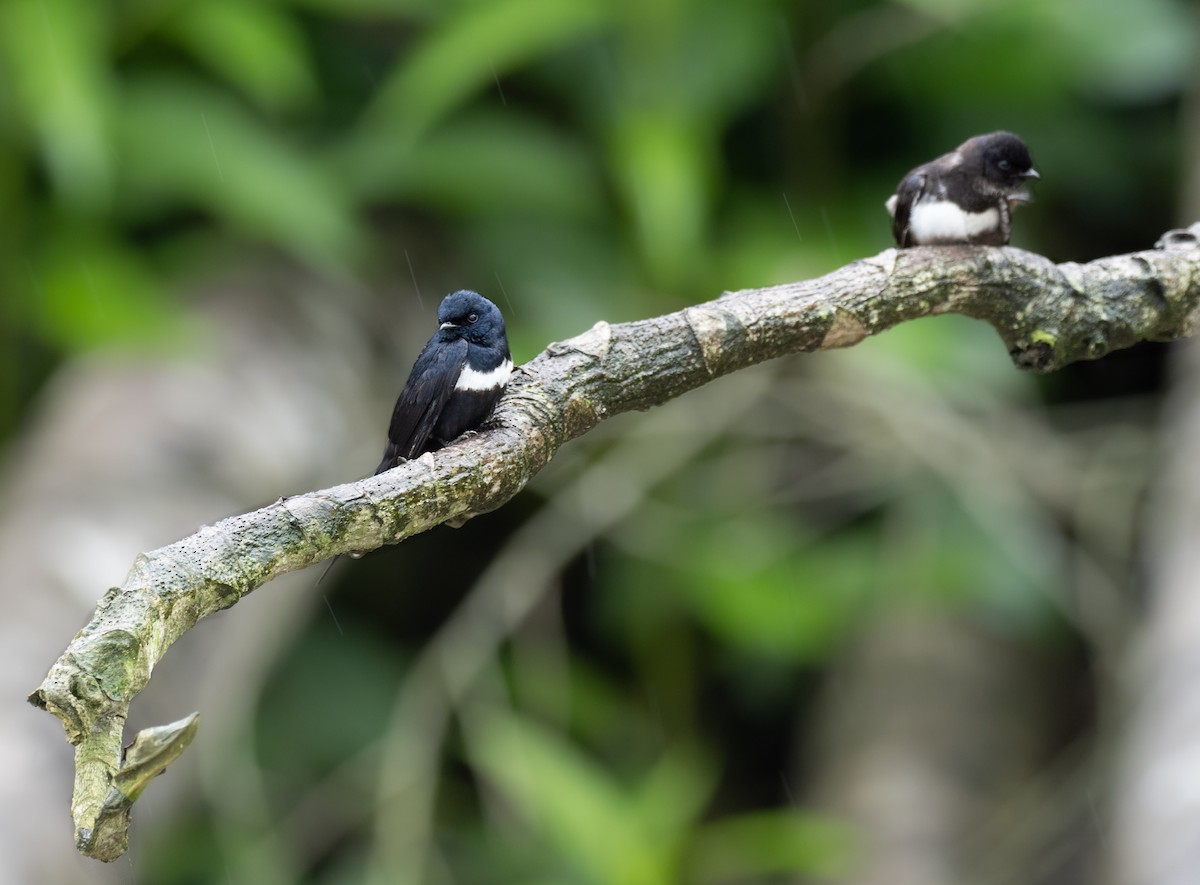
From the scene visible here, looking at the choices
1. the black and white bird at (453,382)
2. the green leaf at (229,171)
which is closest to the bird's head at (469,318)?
the black and white bird at (453,382)

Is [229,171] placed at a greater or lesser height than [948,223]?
greater

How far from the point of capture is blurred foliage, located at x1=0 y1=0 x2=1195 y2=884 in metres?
3.68

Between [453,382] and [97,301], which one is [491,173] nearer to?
[97,301]

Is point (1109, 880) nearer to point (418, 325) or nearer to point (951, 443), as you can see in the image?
point (951, 443)

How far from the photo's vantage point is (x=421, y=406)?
1358mm

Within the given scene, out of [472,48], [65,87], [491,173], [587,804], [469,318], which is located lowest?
[587,804]

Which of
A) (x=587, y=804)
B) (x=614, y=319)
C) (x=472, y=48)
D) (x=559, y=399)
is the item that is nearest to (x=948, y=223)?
(x=559, y=399)

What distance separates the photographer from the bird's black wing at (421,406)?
135 centimetres

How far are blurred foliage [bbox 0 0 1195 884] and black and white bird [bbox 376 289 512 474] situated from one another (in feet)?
6.96

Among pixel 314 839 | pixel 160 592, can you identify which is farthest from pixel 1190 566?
pixel 160 592

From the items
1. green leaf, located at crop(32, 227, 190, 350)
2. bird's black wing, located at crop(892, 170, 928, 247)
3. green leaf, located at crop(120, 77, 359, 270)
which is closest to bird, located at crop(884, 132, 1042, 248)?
bird's black wing, located at crop(892, 170, 928, 247)

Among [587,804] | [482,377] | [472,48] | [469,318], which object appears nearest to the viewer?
[482,377]

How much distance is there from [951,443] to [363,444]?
1773 millimetres

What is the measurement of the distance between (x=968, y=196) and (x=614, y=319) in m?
2.44
